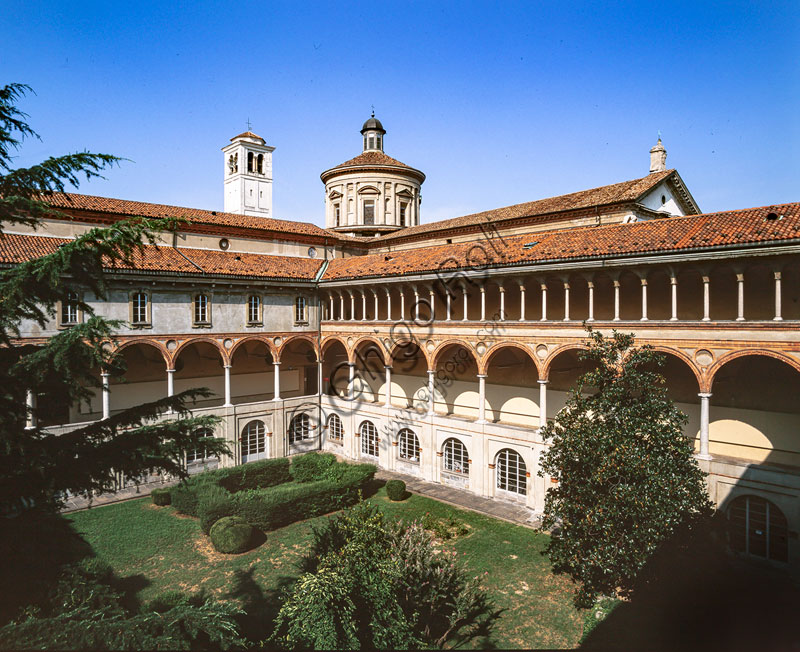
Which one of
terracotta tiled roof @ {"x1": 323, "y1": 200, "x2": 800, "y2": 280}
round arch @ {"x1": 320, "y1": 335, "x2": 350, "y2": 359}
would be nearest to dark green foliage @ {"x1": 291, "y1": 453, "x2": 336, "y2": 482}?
round arch @ {"x1": 320, "y1": 335, "x2": 350, "y2": 359}

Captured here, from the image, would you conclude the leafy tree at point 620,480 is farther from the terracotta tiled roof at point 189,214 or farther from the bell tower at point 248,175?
the bell tower at point 248,175

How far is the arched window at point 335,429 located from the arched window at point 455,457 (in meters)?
7.53

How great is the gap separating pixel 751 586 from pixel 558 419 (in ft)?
24.3

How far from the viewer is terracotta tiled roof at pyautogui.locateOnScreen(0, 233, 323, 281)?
840 inches

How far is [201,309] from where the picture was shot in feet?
84.5

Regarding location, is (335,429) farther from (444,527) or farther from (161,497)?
(444,527)

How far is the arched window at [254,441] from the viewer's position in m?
27.8

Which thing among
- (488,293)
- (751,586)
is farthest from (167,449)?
(488,293)

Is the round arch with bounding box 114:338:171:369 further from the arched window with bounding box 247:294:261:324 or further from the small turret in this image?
the small turret

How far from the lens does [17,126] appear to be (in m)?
7.27

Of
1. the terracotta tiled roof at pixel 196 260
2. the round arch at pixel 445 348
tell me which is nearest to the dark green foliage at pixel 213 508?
the terracotta tiled roof at pixel 196 260

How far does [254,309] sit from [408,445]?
10.9 m

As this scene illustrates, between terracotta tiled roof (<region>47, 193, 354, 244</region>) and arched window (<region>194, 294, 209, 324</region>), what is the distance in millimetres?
4032

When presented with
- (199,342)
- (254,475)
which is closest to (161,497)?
(254,475)
